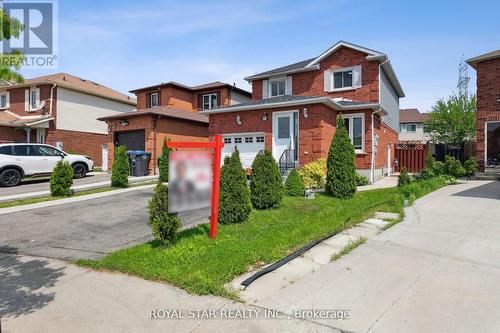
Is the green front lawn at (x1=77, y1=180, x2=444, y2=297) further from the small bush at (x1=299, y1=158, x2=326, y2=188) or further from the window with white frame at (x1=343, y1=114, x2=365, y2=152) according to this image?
the window with white frame at (x1=343, y1=114, x2=365, y2=152)

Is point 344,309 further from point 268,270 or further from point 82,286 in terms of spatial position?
point 82,286

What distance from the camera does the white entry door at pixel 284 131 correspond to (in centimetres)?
1523

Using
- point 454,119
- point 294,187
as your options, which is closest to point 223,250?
point 294,187

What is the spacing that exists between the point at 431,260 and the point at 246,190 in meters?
3.77

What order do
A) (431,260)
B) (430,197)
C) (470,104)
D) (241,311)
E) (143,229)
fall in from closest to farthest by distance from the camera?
(241,311), (431,260), (143,229), (430,197), (470,104)

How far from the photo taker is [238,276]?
14.4ft

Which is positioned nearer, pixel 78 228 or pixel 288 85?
pixel 78 228

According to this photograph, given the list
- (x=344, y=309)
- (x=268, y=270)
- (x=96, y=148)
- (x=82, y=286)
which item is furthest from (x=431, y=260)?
(x=96, y=148)

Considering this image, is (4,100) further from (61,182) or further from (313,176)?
(313,176)

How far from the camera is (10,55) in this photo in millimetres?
3061

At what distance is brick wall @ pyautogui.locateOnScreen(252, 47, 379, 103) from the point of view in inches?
705

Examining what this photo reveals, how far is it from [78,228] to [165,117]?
524 inches

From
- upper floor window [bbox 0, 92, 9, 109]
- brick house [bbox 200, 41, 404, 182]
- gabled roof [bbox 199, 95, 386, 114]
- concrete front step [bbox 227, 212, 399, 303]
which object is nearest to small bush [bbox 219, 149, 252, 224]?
concrete front step [bbox 227, 212, 399, 303]

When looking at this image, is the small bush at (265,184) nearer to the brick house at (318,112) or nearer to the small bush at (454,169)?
the brick house at (318,112)
